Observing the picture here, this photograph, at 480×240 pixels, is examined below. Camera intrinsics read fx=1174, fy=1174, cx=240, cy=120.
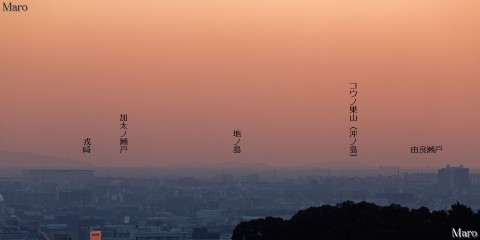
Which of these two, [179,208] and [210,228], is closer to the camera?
[210,228]

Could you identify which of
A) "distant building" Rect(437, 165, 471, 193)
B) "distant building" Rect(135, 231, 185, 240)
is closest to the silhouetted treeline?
"distant building" Rect(135, 231, 185, 240)

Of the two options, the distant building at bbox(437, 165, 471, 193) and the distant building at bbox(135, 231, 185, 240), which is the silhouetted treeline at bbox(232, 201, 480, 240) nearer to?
the distant building at bbox(135, 231, 185, 240)

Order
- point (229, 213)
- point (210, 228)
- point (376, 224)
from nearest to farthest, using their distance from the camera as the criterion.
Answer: point (376, 224)
point (210, 228)
point (229, 213)

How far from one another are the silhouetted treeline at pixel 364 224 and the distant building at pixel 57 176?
145 ft

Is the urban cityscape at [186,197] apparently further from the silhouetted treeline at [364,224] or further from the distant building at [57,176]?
the silhouetted treeline at [364,224]

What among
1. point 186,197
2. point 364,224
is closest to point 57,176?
point 186,197

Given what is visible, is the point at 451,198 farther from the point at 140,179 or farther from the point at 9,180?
the point at 9,180

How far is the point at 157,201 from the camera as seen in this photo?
228 feet

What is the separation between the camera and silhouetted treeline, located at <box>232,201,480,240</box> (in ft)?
72.5

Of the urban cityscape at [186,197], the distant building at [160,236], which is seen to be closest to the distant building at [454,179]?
the urban cityscape at [186,197]

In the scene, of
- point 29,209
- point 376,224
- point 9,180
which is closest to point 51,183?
point 9,180

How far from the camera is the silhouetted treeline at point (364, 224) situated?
72.5 feet

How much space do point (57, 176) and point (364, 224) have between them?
51.8 m

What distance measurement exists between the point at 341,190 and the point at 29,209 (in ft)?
59.3
